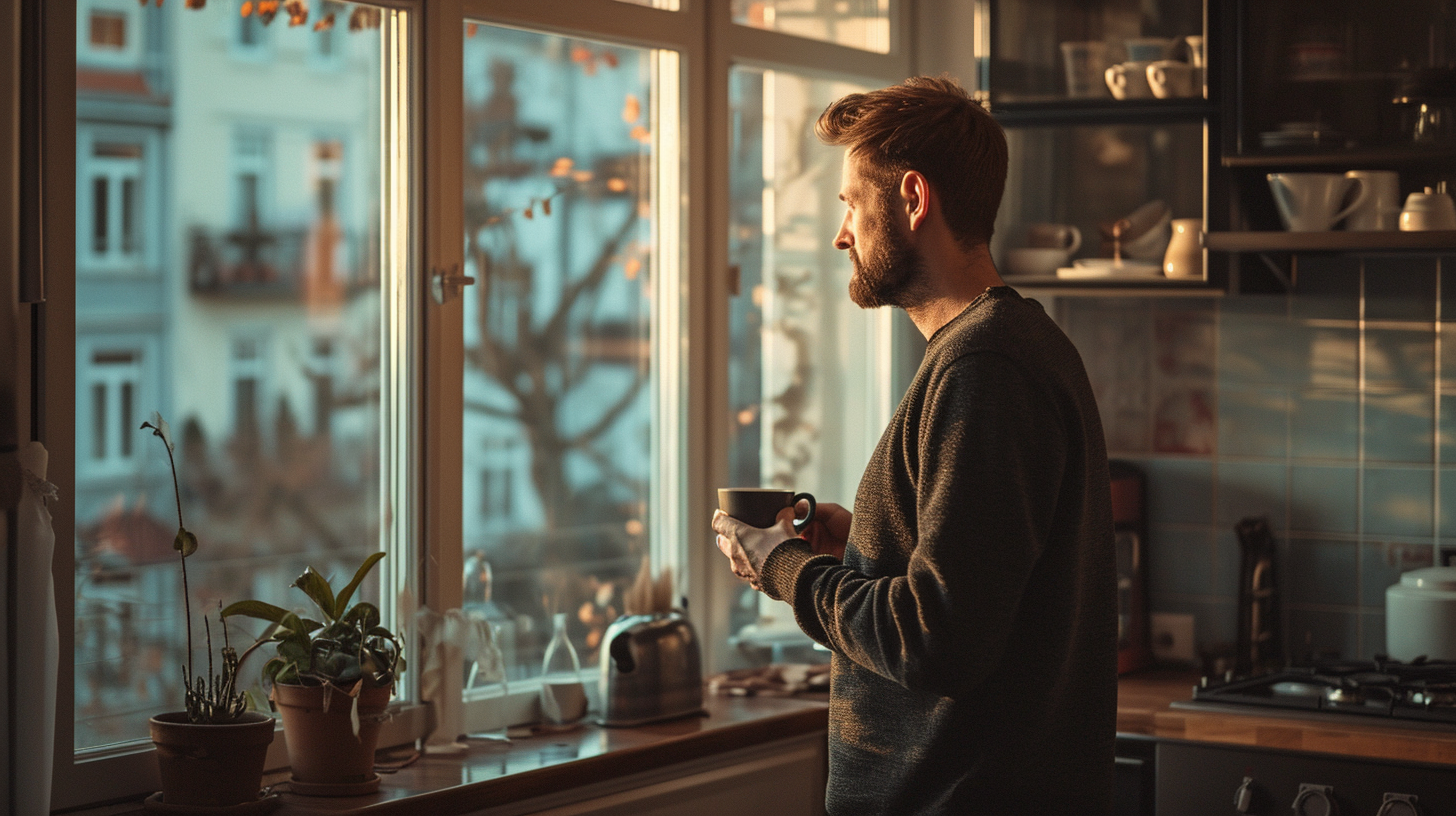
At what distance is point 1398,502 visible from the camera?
8.87 feet

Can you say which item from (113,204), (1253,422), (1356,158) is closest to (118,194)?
(113,204)

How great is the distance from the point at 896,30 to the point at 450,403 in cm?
134

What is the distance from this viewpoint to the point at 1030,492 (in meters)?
1.25

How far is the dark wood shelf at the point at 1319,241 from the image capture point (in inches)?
93.3

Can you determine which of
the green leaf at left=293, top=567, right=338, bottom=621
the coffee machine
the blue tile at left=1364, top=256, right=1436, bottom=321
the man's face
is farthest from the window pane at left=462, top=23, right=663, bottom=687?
the blue tile at left=1364, top=256, right=1436, bottom=321

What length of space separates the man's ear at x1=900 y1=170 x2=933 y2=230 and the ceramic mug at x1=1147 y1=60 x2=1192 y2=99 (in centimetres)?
134

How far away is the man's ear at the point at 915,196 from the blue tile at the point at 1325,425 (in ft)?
5.41

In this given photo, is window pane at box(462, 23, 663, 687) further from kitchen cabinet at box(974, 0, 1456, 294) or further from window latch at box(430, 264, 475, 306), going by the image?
kitchen cabinet at box(974, 0, 1456, 294)

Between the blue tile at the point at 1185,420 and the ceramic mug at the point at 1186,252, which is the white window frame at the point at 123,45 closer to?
the ceramic mug at the point at 1186,252

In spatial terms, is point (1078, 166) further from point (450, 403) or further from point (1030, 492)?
point (1030, 492)

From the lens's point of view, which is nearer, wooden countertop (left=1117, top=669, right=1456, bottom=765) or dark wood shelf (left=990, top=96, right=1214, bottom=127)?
wooden countertop (left=1117, top=669, right=1456, bottom=765)

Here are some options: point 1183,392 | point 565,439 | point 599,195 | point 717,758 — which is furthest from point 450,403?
point 1183,392

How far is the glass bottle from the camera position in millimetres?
2342

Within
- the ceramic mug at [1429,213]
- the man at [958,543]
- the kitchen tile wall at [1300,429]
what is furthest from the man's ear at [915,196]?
the kitchen tile wall at [1300,429]
